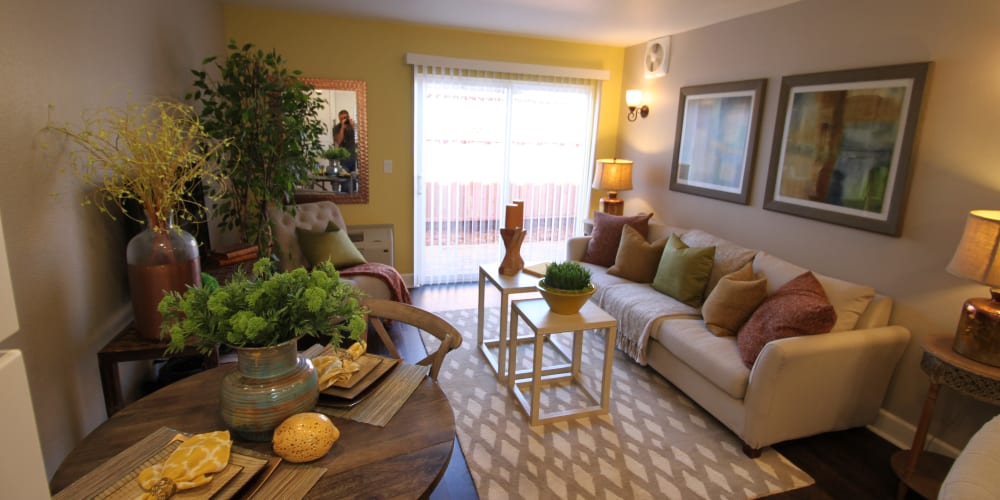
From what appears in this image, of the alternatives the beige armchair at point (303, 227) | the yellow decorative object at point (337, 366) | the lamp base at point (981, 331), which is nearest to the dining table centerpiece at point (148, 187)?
the yellow decorative object at point (337, 366)

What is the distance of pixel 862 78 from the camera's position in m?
2.73

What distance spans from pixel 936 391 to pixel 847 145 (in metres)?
1.46

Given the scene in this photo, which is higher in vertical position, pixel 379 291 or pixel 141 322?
pixel 141 322

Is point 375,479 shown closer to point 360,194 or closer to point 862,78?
point 862,78

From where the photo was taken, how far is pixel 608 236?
3.96m

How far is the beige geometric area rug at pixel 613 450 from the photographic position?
2.14 m

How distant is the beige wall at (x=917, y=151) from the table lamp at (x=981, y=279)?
361mm

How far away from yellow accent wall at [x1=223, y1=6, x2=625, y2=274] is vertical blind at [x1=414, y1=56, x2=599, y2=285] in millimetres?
143

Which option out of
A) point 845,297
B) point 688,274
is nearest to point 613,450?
point 688,274

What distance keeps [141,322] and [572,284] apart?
6.13 feet

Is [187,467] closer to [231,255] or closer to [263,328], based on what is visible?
[263,328]

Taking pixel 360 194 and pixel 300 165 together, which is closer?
pixel 300 165

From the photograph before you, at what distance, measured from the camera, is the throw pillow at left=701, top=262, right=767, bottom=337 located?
2.71 metres

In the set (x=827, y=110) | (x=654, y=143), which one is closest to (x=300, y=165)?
(x=654, y=143)
